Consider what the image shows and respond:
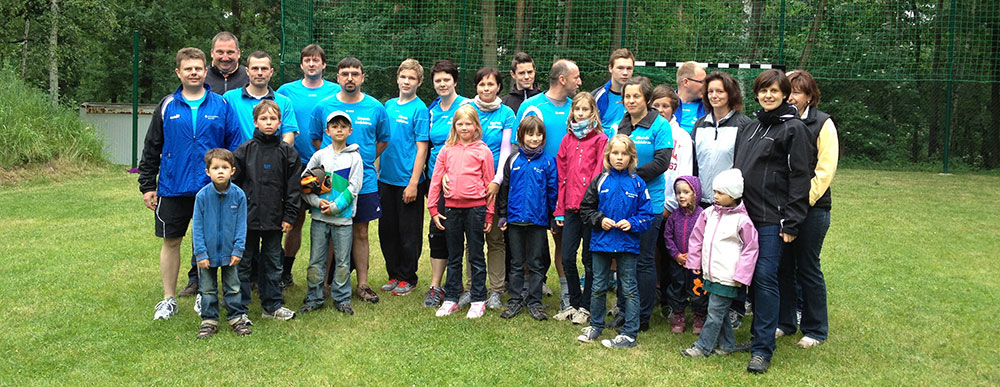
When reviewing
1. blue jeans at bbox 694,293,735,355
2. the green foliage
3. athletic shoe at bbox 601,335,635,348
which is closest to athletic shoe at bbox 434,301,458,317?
athletic shoe at bbox 601,335,635,348

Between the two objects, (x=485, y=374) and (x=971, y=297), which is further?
(x=971, y=297)

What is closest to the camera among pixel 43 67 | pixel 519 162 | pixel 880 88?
pixel 519 162

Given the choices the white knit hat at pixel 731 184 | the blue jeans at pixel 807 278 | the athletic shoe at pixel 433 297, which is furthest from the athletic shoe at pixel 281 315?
the blue jeans at pixel 807 278

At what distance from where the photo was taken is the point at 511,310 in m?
5.04

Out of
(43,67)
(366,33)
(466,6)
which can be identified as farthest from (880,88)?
(43,67)

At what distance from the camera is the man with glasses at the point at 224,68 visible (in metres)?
5.47

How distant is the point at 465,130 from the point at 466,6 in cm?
799

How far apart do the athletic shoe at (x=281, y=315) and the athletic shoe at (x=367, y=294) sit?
0.61 metres

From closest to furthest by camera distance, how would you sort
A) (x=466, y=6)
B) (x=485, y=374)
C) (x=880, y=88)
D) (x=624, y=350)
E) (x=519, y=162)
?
(x=485, y=374), (x=624, y=350), (x=519, y=162), (x=466, y=6), (x=880, y=88)

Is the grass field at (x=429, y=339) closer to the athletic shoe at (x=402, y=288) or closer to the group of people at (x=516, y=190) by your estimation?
the athletic shoe at (x=402, y=288)

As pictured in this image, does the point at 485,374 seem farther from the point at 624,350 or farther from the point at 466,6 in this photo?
the point at 466,6

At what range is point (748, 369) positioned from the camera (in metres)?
4.05

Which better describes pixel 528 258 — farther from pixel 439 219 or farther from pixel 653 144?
pixel 653 144

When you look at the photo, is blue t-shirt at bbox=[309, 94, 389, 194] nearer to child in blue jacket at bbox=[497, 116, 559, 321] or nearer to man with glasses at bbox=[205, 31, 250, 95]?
man with glasses at bbox=[205, 31, 250, 95]
